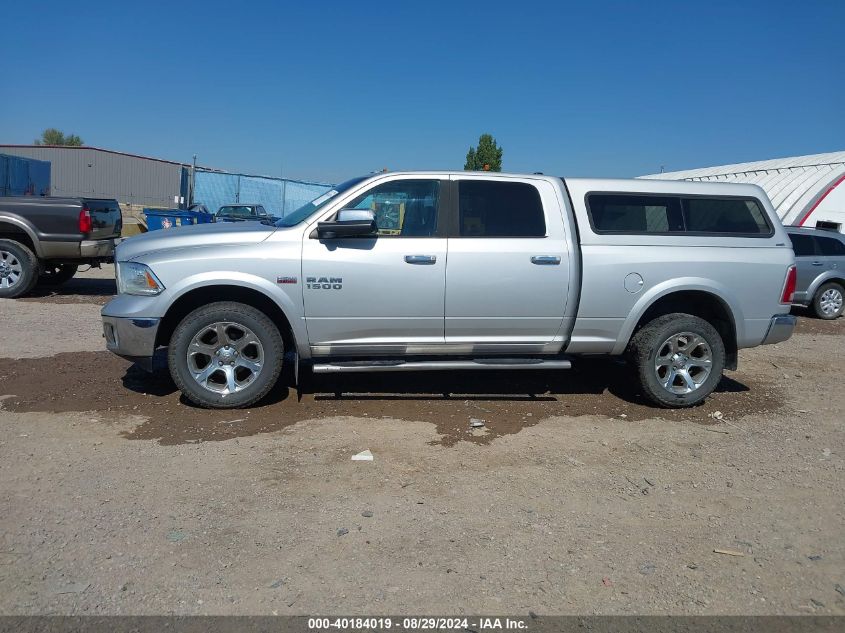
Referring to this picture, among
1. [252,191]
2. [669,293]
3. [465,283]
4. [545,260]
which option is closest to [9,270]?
[465,283]

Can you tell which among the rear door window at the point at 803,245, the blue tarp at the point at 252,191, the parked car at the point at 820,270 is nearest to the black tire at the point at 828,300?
the parked car at the point at 820,270

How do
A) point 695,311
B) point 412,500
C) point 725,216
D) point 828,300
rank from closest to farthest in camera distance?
point 412,500
point 725,216
point 695,311
point 828,300

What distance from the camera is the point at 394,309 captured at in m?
5.56

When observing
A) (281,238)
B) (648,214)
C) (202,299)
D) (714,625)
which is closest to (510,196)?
(648,214)

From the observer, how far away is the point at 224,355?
18.0 feet

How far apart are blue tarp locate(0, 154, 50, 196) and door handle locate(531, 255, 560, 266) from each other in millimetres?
22691

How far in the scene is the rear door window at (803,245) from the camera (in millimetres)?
12766

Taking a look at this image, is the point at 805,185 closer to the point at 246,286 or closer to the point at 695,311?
the point at 695,311

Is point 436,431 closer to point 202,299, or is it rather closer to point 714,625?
point 202,299

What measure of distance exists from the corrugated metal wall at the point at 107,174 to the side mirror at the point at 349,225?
38.8 meters

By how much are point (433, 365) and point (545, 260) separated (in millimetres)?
1273

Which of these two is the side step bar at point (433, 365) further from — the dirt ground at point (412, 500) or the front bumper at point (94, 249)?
the front bumper at point (94, 249)

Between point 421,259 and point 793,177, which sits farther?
point 793,177

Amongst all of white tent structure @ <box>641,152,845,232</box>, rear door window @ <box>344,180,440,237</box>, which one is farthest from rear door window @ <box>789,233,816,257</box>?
rear door window @ <box>344,180,440,237</box>
